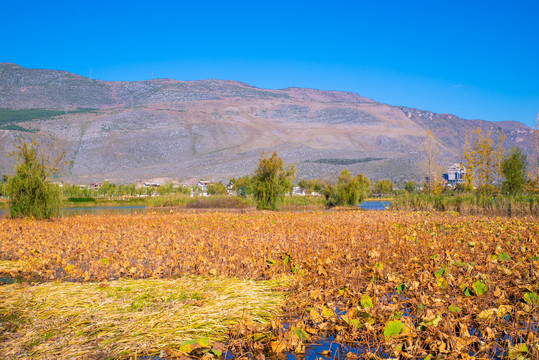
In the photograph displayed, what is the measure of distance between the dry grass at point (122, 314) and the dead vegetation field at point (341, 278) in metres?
0.04

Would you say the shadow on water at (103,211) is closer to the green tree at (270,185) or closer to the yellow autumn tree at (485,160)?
the green tree at (270,185)

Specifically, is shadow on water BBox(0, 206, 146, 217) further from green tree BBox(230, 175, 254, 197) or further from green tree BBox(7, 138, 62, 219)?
green tree BBox(230, 175, 254, 197)

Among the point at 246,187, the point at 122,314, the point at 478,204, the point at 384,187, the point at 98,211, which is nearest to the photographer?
the point at 122,314

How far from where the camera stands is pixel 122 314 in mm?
4742

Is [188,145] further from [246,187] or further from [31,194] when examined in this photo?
[31,194]

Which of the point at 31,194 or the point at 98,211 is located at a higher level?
the point at 31,194

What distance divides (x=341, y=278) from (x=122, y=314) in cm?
308

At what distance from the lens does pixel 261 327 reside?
4.47m

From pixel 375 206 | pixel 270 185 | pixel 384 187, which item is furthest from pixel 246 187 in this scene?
pixel 384 187

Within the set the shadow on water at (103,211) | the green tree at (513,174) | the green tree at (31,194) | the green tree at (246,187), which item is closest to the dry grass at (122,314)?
the green tree at (31,194)

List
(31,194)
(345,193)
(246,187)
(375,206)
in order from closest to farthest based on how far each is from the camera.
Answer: (31,194) → (246,187) → (345,193) → (375,206)

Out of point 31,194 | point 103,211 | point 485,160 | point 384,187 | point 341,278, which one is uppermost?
point 485,160

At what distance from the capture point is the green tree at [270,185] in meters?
28.0

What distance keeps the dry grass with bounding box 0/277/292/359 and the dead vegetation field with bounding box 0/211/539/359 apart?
4 centimetres
